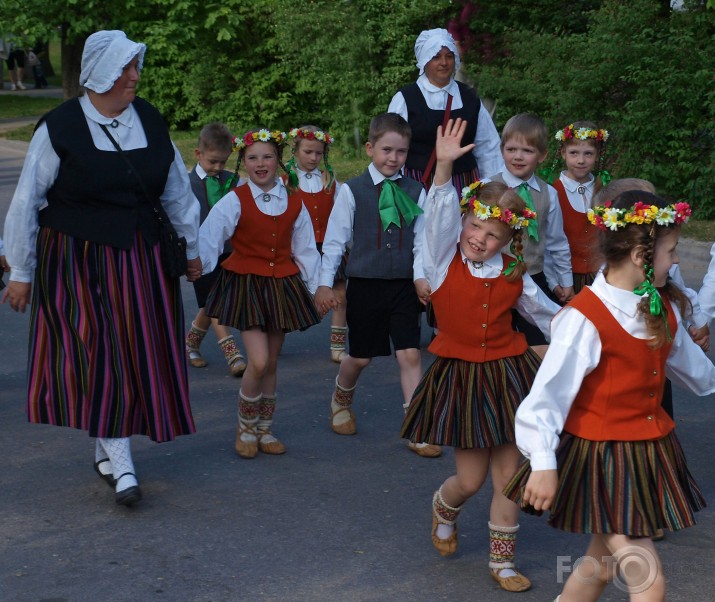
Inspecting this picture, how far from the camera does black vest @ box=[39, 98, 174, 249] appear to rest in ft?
17.4

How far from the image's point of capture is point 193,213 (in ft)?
18.9

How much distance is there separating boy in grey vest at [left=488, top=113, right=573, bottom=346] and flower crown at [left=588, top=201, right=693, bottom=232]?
2356 mm

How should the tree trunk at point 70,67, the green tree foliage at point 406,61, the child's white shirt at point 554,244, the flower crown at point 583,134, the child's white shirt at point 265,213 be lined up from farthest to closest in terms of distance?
the tree trunk at point 70,67, the green tree foliage at point 406,61, the flower crown at point 583,134, the child's white shirt at point 554,244, the child's white shirt at point 265,213

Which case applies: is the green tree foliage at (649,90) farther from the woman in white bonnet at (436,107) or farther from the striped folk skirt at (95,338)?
the striped folk skirt at (95,338)

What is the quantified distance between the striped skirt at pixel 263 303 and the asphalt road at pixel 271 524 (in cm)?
65

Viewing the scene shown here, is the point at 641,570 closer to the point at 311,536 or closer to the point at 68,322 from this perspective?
the point at 311,536

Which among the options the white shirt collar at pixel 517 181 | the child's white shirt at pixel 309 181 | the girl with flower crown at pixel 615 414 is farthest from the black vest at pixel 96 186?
the child's white shirt at pixel 309 181

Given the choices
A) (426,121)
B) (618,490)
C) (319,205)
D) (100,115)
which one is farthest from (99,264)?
(319,205)

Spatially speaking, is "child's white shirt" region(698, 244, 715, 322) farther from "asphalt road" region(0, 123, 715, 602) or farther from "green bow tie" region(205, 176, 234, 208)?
"green bow tie" region(205, 176, 234, 208)

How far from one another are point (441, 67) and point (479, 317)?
314 cm

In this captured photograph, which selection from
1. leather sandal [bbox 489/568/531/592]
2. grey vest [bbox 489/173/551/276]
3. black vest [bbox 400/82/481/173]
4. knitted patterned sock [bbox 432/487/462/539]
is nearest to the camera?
leather sandal [bbox 489/568/531/592]

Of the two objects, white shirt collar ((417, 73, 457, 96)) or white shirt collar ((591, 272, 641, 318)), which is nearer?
white shirt collar ((591, 272, 641, 318))

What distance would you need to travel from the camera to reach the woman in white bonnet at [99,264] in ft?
17.5

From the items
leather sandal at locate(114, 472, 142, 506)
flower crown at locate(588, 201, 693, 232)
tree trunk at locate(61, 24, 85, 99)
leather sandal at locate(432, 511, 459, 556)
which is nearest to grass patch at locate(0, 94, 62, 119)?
tree trunk at locate(61, 24, 85, 99)
